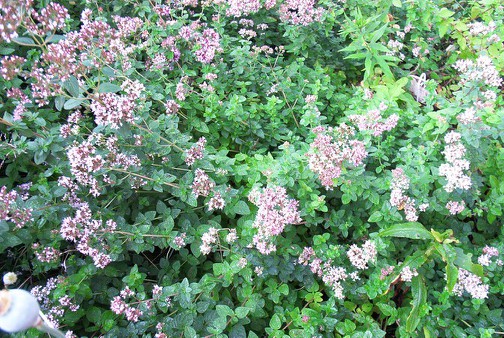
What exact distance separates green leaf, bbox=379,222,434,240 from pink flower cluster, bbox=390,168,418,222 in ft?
0.13

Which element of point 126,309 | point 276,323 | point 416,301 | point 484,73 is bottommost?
point 416,301

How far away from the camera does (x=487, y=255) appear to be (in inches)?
80.7

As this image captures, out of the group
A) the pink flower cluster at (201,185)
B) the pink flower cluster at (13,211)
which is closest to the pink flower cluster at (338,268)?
the pink flower cluster at (201,185)

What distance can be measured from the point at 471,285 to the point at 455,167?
0.53m

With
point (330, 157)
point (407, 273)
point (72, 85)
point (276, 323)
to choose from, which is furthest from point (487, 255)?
point (72, 85)

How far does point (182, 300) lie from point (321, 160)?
2.82 ft

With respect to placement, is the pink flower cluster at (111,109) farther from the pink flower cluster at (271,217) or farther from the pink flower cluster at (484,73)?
the pink flower cluster at (484,73)

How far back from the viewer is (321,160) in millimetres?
1906

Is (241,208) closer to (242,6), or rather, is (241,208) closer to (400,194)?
(400,194)

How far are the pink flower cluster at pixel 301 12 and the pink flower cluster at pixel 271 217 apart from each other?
1.43 meters

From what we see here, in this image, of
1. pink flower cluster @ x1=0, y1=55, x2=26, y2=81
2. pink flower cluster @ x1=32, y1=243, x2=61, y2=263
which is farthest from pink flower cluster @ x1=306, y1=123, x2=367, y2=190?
pink flower cluster @ x1=0, y1=55, x2=26, y2=81

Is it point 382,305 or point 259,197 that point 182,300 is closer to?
point 259,197

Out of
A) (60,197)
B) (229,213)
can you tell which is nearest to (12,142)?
(60,197)

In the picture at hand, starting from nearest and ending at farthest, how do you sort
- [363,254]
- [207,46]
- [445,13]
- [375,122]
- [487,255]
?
[363,254]
[487,255]
[375,122]
[207,46]
[445,13]
